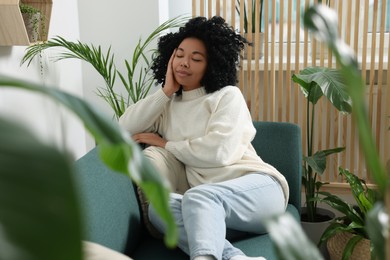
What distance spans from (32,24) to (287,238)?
2.32 meters

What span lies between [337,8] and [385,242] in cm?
287

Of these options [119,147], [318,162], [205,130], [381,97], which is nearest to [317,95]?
[318,162]

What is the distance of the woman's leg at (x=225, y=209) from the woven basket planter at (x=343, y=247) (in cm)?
53

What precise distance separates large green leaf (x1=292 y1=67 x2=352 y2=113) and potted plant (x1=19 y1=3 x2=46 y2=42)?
126cm

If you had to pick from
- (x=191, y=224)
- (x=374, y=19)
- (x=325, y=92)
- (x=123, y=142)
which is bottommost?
(x=191, y=224)

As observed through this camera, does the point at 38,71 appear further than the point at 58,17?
No

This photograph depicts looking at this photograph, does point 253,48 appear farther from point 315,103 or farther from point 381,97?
point 381,97

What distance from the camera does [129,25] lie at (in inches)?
123

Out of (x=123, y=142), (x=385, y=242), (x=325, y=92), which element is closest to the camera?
(x=123, y=142)

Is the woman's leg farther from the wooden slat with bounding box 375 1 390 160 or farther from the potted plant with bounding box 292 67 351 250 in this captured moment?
the wooden slat with bounding box 375 1 390 160

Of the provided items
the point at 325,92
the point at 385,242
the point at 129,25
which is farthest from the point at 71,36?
the point at 385,242

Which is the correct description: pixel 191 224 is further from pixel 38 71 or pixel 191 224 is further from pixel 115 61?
pixel 115 61

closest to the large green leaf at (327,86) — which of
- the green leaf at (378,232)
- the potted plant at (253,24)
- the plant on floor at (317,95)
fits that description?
the plant on floor at (317,95)

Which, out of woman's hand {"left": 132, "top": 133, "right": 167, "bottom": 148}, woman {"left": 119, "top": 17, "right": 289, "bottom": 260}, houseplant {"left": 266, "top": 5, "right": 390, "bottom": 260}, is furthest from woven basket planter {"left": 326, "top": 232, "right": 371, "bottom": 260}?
houseplant {"left": 266, "top": 5, "right": 390, "bottom": 260}
